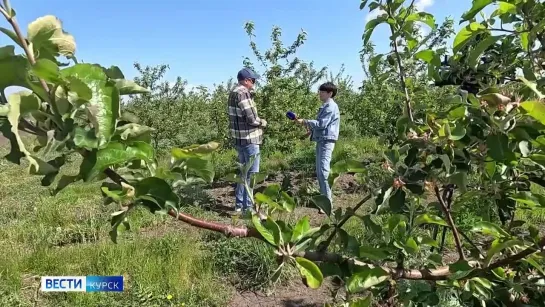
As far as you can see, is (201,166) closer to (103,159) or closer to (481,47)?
(103,159)

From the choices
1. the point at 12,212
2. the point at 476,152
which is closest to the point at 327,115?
the point at 12,212

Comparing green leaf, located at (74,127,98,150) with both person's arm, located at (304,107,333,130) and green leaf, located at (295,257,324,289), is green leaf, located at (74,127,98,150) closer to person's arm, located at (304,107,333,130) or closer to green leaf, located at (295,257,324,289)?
green leaf, located at (295,257,324,289)

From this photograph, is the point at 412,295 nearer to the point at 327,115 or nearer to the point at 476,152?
the point at 476,152

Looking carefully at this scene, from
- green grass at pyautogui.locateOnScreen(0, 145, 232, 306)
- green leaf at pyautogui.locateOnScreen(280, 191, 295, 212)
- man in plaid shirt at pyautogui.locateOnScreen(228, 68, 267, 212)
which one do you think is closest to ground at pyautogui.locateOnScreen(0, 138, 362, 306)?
green grass at pyautogui.locateOnScreen(0, 145, 232, 306)

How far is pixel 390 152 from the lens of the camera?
108cm

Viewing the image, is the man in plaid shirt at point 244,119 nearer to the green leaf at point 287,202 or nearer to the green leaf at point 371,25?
the green leaf at point 371,25

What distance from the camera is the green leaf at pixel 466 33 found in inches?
45.4

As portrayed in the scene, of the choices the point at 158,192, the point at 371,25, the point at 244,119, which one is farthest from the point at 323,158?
the point at 158,192

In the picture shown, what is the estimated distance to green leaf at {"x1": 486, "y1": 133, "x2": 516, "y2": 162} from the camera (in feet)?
2.90

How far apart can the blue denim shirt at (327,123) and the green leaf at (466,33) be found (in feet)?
13.4

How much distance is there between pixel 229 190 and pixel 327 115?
213 centimetres

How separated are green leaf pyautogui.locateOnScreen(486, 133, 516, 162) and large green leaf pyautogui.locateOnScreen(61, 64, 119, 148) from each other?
2.24 ft

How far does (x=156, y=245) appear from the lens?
3.95 metres

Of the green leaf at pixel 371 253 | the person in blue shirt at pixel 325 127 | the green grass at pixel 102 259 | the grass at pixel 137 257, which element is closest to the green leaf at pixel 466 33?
the green leaf at pixel 371 253
